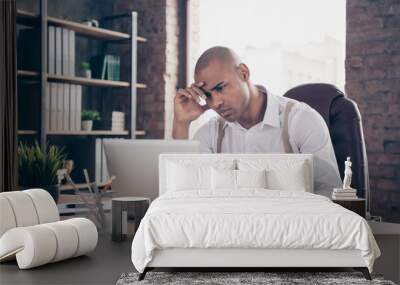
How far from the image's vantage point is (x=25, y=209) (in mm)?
4207

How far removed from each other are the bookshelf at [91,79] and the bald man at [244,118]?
534 millimetres

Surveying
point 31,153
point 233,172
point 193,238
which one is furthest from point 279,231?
point 31,153

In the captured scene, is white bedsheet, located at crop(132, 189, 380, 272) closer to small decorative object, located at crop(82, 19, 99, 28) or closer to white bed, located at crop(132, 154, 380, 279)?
white bed, located at crop(132, 154, 380, 279)

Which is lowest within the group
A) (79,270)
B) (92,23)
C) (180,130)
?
(79,270)

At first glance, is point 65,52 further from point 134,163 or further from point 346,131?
point 346,131

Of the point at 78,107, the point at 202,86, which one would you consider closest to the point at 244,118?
the point at 202,86

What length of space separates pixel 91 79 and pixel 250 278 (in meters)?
3.07

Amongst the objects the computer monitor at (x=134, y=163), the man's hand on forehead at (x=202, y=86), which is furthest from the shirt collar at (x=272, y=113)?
the computer monitor at (x=134, y=163)

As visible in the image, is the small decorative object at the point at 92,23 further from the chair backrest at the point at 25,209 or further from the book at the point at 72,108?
the chair backrest at the point at 25,209

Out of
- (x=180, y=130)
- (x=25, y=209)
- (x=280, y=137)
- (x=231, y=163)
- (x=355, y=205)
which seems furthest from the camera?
(x=180, y=130)

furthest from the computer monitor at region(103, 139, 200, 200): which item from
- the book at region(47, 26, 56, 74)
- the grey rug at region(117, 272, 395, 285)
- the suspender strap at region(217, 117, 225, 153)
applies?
the suspender strap at region(217, 117, 225, 153)

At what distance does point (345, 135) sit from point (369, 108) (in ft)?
1.10

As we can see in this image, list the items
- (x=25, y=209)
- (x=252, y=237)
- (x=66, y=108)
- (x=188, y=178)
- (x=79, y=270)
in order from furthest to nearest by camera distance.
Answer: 1. (x=66, y=108)
2. (x=188, y=178)
3. (x=25, y=209)
4. (x=79, y=270)
5. (x=252, y=237)

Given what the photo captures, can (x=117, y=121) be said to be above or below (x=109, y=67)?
below
